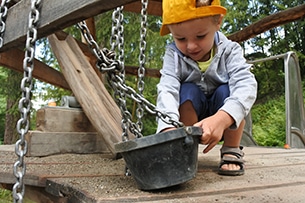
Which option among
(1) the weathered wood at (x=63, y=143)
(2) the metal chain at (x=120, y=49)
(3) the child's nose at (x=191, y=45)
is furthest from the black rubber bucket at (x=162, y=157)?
(1) the weathered wood at (x=63, y=143)

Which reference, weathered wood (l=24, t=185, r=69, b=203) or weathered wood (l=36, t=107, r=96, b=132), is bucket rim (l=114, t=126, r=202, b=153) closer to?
weathered wood (l=24, t=185, r=69, b=203)

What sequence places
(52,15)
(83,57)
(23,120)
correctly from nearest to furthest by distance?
1. (23,120)
2. (52,15)
3. (83,57)

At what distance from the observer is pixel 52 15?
1.13m

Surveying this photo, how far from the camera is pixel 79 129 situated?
2480 millimetres

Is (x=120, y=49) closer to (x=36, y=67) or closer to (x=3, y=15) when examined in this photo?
(x=3, y=15)

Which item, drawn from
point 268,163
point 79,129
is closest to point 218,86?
point 268,163

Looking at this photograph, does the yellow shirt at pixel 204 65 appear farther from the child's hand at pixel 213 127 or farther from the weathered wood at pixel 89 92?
the weathered wood at pixel 89 92

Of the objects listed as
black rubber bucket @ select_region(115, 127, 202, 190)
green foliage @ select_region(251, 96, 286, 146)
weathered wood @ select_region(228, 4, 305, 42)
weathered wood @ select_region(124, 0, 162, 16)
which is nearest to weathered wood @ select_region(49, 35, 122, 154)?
black rubber bucket @ select_region(115, 127, 202, 190)

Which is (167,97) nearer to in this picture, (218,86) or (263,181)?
(218,86)

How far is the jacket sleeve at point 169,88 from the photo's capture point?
1.49 metres

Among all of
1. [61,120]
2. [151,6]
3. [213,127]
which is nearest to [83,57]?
[61,120]

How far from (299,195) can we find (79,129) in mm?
1598

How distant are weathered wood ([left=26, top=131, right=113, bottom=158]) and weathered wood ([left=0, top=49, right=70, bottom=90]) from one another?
1142 millimetres

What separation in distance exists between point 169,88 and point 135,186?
494 mm
